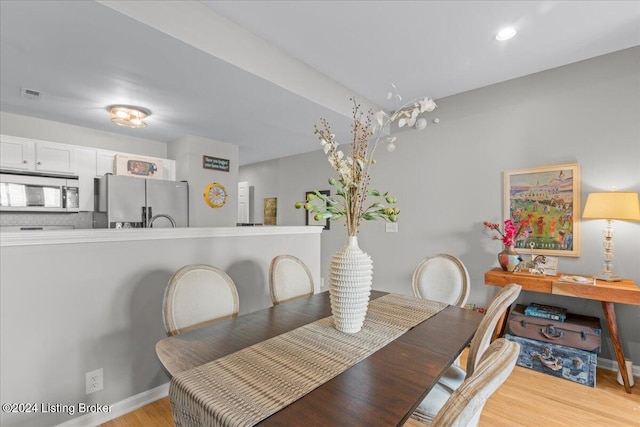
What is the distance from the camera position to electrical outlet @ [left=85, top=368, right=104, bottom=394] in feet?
5.68

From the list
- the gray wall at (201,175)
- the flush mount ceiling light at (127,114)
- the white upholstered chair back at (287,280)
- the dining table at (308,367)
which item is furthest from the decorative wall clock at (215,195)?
the dining table at (308,367)

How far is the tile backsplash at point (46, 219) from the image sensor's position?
3263mm

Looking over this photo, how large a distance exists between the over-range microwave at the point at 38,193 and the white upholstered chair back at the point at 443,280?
387 centimetres

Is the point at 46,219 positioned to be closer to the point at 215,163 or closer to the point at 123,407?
the point at 215,163

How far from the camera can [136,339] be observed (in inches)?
75.9

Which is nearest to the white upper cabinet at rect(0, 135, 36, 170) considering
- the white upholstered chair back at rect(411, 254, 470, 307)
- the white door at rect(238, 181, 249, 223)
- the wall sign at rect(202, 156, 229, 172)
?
the wall sign at rect(202, 156, 229, 172)

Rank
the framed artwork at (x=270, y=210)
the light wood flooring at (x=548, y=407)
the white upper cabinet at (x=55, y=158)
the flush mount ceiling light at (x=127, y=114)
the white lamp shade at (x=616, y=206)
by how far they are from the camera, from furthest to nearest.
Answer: the framed artwork at (x=270, y=210)
the white upper cabinet at (x=55, y=158)
the flush mount ceiling light at (x=127, y=114)
the white lamp shade at (x=616, y=206)
the light wood flooring at (x=548, y=407)

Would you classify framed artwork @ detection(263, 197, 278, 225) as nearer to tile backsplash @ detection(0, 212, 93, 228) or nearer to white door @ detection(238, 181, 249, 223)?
A: white door @ detection(238, 181, 249, 223)

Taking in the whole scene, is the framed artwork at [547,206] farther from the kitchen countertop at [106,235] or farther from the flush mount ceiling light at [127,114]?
the flush mount ceiling light at [127,114]

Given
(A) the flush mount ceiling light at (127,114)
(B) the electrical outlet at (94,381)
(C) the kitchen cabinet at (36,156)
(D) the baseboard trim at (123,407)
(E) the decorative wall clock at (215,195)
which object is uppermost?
(A) the flush mount ceiling light at (127,114)

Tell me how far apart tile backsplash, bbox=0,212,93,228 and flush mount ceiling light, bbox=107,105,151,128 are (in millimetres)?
1509

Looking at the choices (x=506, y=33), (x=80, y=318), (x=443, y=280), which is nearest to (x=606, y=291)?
(x=443, y=280)

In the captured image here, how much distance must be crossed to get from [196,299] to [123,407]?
101 centimetres

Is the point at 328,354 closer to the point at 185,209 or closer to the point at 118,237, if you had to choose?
the point at 118,237
